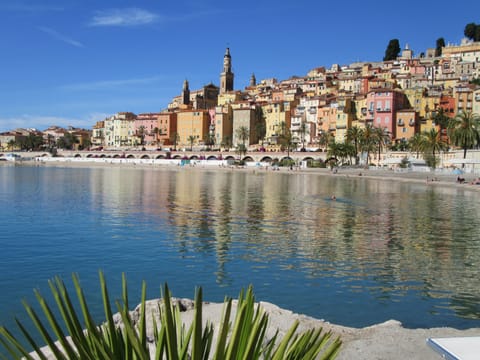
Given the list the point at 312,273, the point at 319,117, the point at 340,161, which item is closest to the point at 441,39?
the point at 319,117

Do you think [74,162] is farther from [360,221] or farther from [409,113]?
[360,221]

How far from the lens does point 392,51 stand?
518 ft

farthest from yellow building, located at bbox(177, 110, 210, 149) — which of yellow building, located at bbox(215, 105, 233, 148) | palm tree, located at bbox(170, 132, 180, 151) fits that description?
yellow building, located at bbox(215, 105, 233, 148)

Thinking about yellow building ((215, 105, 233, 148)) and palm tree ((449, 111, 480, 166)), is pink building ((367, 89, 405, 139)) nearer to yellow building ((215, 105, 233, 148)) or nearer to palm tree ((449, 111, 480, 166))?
palm tree ((449, 111, 480, 166))

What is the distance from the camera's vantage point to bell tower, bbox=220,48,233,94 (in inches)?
6983

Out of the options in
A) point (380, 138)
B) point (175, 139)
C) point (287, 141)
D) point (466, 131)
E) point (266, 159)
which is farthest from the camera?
point (175, 139)

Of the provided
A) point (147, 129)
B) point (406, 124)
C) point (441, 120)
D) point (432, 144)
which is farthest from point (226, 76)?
point (432, 144)

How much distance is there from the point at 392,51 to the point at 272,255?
153 meters

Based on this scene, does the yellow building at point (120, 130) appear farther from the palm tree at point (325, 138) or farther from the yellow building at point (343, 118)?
the yellow building at point (343, 118)

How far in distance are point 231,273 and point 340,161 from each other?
289 ft

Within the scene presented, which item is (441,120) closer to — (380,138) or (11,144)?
(380,138)

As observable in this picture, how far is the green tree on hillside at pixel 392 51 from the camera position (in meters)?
158

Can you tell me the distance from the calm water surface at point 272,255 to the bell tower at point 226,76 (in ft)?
481

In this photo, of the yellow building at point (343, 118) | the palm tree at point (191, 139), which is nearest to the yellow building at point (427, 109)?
the yellow building at point (343, 118)
